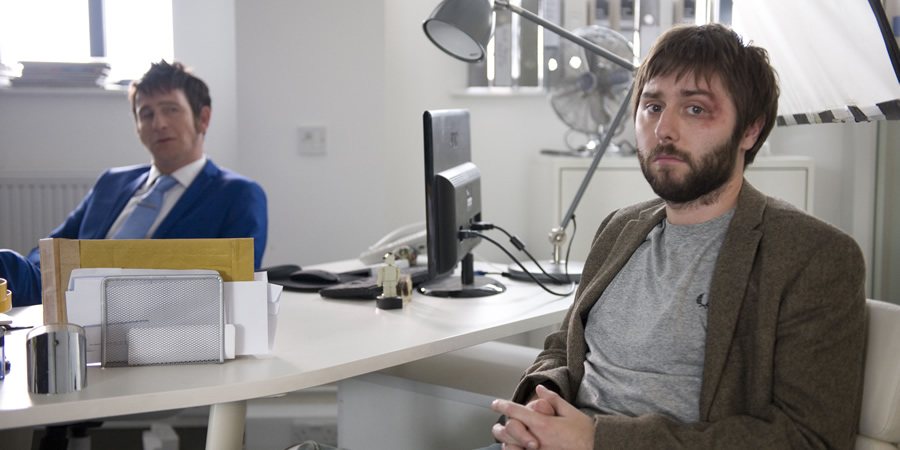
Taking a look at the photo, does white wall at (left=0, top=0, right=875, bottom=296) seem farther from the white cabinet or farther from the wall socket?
the white cabinet

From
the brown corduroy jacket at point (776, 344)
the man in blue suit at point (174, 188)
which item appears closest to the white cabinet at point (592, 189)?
the man in blue suit at point (174, 188)

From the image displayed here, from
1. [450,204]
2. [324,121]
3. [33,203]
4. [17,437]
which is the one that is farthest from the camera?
[33,203]

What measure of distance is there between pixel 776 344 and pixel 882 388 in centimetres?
17

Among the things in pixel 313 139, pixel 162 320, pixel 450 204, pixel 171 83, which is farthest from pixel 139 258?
pixel 313 139

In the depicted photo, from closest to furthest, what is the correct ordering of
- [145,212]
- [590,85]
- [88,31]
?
[145,212], [590,85], [88,31]

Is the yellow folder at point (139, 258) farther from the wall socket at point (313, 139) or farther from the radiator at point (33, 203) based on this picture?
the radiator at point (33, 203)

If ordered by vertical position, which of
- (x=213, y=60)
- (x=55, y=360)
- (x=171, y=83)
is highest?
(x=213, y=60)

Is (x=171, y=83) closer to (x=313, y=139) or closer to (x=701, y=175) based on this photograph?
(x=313, y=139)

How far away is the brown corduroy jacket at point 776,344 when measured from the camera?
1141 millimetres

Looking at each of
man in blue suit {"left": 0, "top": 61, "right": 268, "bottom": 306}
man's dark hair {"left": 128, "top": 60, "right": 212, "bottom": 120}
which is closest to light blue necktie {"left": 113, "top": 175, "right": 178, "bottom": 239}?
man in blue suit {"left": 0, "top": 61, "right": 268, "bottom": 306}

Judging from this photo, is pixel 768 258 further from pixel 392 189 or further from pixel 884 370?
pixel 392 189

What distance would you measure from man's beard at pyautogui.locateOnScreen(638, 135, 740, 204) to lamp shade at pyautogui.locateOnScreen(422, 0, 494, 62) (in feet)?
2.35

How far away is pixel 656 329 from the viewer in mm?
1310

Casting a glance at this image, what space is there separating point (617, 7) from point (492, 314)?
1.87 metres
